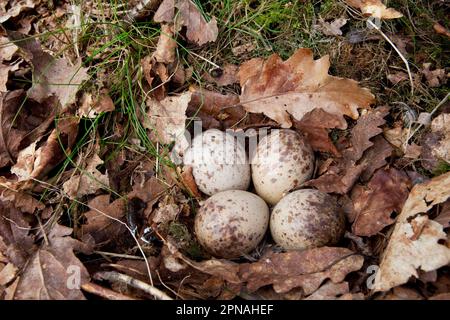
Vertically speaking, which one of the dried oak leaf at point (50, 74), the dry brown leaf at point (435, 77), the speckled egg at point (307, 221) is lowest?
the speckled egg at point (307, 221)

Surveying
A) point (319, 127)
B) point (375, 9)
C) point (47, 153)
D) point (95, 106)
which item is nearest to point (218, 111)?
point (319, 127)

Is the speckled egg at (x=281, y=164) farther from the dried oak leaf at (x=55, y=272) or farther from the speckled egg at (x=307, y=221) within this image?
the dried oak leaf at (x=55, y=272)

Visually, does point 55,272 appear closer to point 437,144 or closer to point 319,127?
point 319,127

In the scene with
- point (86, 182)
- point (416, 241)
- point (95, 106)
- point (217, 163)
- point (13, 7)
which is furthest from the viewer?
point (13, 7)

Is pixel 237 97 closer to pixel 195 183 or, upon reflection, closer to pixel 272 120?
pixel 272 120

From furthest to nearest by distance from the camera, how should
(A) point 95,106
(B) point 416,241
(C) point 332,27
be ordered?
(C) point 332,27 → (A) point 95,106 → (B) point 416,241

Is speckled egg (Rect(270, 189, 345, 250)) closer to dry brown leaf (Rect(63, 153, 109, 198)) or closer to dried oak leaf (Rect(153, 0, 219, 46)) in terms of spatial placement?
dry brown leaf (Rect(63, 153, 109, 198))

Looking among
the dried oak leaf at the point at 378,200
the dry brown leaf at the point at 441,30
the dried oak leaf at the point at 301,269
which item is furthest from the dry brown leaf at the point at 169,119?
the dry brown leaf at the point at 441,30
